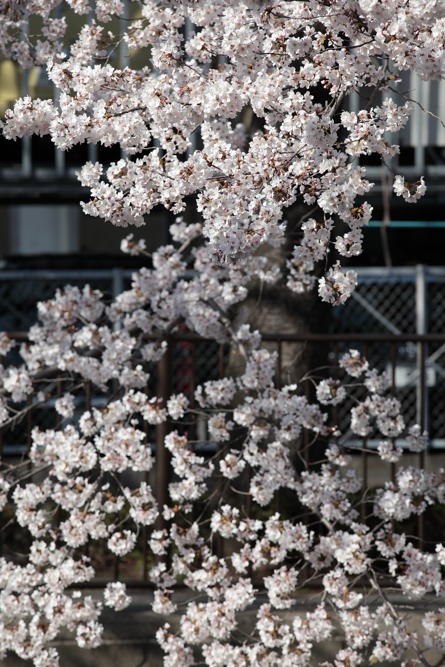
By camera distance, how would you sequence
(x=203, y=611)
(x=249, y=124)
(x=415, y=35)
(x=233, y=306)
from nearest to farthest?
(x=415, y=35), (x=203, y=611), (x=233, y=306), (x=249, y=124)

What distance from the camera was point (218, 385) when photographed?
6.11m

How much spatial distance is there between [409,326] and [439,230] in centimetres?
335

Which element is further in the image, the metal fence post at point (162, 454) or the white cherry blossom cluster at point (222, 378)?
the metal fence post at point (162, 454)

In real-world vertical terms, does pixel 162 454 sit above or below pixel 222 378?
below

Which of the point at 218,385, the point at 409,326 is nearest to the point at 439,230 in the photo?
the point at 409,326

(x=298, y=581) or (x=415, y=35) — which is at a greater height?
(x=415, y=35)

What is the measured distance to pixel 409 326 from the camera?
10.9 metres

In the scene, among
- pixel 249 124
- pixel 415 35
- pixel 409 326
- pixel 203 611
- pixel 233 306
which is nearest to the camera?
pixel 415 35

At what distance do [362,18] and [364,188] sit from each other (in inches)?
27.0

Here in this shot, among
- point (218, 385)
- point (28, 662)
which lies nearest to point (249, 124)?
point (218, 385)

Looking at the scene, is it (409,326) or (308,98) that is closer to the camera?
(308,98)

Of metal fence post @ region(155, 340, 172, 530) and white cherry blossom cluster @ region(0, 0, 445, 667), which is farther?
metal fence post @ region(155, 340, 172, 530)

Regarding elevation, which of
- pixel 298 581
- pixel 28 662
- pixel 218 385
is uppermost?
pixel 218 385

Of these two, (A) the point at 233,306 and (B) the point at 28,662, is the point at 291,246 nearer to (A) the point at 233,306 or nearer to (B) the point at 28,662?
(A) the point at 233,306
